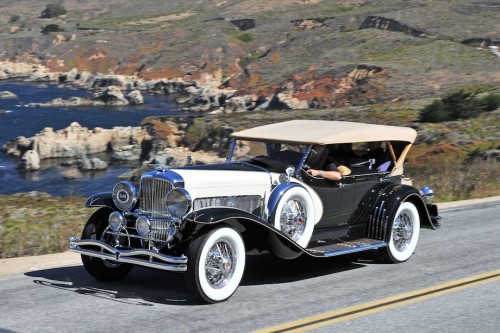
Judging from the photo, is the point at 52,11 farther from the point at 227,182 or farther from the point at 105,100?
the point at 227,182

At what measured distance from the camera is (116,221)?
328 inches

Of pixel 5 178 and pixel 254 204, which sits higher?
pixel 254 204

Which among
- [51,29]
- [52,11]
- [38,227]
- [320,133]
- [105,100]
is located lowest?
[38,227]

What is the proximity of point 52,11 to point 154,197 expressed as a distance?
16314 cm

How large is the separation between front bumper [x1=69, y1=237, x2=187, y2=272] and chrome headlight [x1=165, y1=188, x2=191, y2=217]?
19.7 inches

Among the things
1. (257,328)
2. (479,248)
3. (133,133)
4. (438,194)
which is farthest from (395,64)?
(257,328)

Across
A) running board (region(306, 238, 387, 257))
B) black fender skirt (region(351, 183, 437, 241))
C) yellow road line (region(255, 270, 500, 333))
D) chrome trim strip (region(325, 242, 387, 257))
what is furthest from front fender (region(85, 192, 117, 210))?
black fender skirt (region(351, 183, 437, 241))

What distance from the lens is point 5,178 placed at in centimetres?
4453

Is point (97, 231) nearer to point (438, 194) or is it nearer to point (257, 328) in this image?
point (257, 328)

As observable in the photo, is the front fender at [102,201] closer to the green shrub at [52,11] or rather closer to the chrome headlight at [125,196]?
the chrome headlight at [125,196]

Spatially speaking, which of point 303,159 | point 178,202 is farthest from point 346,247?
point 178,202

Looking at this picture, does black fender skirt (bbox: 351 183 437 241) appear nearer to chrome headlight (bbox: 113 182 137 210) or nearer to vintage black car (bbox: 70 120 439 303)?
vintage black car (bbox: 70 120 439 303)

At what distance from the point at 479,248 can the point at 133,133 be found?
151 feet

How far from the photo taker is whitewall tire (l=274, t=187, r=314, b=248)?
8.74m
